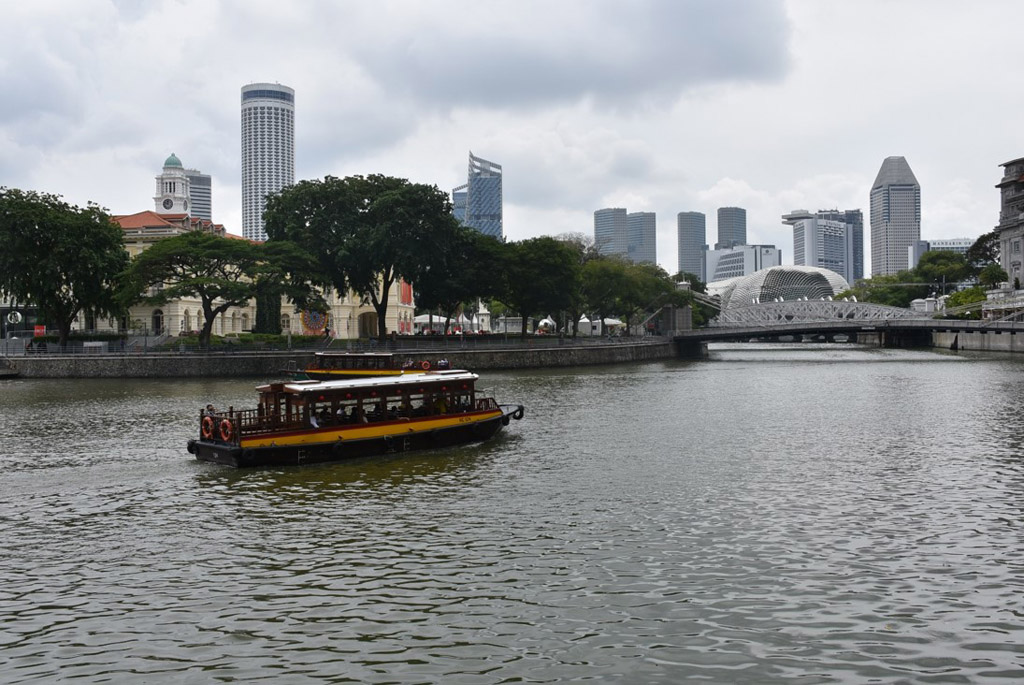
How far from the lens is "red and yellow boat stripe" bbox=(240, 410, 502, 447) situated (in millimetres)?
28059

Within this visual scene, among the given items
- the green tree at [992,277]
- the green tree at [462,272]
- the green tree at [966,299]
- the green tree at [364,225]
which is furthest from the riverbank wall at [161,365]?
the green tree at [992,277]

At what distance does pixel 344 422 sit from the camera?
3036cm

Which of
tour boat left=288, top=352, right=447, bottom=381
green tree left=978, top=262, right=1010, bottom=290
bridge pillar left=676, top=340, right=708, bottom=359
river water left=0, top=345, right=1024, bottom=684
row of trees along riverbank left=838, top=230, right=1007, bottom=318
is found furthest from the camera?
row of trees along riverbank left=838, top=230, right=1007, bottom=318

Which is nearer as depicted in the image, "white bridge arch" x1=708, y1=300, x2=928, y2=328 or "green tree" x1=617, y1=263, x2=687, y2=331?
"green tree" x1=617, y1=263, x2=687, y2=331

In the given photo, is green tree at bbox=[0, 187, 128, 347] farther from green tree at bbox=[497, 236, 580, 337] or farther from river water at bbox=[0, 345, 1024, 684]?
river water at bbox=[0, 345, 1024, 684]

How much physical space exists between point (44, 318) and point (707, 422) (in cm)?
6177

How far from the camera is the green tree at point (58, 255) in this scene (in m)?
70.6

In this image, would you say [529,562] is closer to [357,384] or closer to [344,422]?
[344,422]

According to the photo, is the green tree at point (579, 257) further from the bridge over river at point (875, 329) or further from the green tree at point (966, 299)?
the green tree at point (966, 299)

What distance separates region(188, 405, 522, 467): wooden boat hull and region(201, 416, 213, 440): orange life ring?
10.1 inches

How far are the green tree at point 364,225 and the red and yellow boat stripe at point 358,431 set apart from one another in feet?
143

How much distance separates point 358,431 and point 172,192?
350 feet

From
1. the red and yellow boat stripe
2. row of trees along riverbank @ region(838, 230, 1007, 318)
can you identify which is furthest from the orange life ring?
row of trees along riverbank @ region(838, 230, 1007, 318)

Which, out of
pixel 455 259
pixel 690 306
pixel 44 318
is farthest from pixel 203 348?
pixel 690 306
